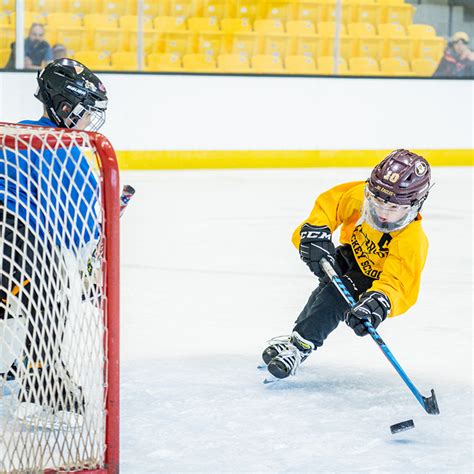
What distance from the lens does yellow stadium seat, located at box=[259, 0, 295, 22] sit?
7.79 m

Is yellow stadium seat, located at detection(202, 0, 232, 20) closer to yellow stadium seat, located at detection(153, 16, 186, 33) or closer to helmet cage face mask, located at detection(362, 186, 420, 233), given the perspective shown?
yellow stadium seat, located at detection(153, 16, 186, 33)

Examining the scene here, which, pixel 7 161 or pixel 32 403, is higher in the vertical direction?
pixel 7 161

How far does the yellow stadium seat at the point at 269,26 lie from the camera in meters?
7.79

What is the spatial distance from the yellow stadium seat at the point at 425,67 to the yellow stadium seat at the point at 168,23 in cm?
179

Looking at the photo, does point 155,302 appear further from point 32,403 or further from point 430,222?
point 430,222

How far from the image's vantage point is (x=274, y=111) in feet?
24.2

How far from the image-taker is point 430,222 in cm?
533

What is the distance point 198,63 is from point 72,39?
2.91 ft

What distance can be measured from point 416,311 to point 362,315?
114 centimetres

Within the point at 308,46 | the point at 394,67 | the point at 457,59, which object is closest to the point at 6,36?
the point at 308,46

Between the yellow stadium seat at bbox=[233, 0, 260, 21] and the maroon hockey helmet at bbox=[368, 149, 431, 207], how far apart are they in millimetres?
5396

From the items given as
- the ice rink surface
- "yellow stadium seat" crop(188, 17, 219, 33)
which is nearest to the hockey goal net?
the ice rink surface

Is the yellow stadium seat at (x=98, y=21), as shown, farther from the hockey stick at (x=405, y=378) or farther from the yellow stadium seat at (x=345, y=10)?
the hockey stick at (x=405, y=378)

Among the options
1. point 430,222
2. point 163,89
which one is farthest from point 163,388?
point 163,89
